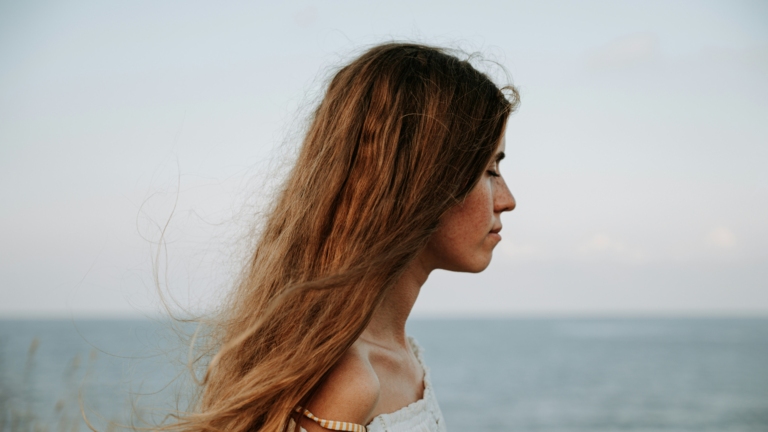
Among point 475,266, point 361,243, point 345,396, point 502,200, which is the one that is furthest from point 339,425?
point 502,200

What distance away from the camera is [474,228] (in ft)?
5.91

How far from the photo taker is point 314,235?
5.24ft

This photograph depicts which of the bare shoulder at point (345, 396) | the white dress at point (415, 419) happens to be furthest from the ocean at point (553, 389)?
the white dress at point (415, 419)

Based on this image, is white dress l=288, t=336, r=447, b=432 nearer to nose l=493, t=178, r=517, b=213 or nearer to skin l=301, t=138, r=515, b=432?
skin l=301, t=138, r=515, b=432

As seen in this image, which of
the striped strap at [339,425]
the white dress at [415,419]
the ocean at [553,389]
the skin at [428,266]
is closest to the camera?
the striped strap at [339,425]

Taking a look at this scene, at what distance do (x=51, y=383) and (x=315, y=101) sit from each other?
2542cm

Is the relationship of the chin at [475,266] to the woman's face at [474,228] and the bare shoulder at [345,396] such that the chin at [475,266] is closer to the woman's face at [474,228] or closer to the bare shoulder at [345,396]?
the woman's face at [474,228]

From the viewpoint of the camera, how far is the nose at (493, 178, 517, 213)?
1866mm

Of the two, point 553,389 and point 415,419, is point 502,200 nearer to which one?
point 415,419

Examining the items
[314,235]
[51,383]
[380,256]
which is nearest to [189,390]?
[314,235]

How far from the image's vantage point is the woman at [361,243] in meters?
1.43

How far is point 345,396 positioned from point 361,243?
427 millimetres

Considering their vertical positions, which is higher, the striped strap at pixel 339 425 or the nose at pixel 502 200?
the nose at pixel 502 200

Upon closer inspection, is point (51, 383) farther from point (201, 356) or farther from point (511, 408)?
point (201, 356)
